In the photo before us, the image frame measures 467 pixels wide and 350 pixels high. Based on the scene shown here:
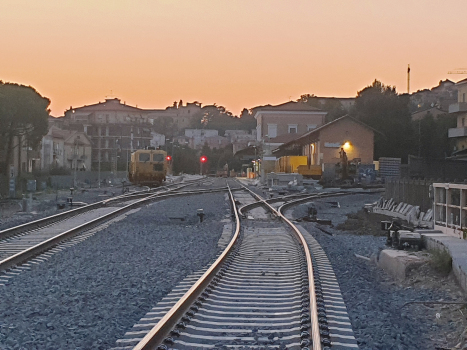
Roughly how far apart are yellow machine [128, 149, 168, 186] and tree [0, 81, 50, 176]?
7.10 metres

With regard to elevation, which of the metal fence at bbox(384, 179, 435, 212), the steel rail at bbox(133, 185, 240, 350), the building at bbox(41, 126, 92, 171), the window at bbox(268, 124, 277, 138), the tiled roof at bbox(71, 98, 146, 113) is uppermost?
the tiled roof at bbox(71, 98, 146, 113)

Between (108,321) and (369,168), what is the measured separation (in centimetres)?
4881

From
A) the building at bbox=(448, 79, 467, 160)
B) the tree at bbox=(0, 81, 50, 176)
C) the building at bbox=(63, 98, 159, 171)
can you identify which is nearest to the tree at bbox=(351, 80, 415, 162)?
the building at bbox=(448, 79, 467, 160)

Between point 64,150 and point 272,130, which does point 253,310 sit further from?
point 272,130

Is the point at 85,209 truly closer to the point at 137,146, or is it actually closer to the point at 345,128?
the point at 345,128

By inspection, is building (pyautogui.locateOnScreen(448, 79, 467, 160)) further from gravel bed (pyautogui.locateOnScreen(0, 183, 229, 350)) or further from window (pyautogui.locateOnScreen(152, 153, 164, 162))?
gravel bed (pyautogui.locateOnScreen(0, 183, 229, 350))

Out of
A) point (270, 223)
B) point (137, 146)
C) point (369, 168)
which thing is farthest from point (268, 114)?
point (270, 223)

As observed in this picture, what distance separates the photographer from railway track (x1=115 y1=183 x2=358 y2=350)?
6.14 meters

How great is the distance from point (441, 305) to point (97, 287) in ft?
14.3

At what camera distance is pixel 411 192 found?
2414 cm

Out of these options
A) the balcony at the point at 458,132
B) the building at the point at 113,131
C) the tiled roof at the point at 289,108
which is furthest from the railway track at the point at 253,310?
the tiled roof at the point at 289,108

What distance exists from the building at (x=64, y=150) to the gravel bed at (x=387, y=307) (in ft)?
221

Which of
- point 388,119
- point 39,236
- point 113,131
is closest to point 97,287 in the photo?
point 39,236

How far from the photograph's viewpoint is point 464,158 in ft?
92.0
